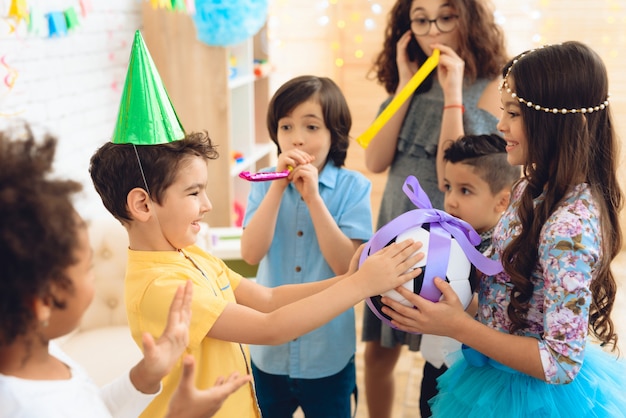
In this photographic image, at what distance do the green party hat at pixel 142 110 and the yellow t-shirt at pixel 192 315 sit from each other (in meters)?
0.22

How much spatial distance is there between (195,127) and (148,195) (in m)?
1.88

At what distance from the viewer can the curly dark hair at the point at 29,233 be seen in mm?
734

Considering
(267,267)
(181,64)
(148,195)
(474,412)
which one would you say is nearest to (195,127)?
(181,64)

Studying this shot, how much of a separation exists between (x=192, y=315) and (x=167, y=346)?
8.0 inches

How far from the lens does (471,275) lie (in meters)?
1.35

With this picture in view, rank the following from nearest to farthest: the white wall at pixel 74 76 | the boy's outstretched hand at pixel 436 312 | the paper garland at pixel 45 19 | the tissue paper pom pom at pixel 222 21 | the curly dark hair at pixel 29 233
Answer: the curly dark hair at pixel 29 233, the boy's outstretched hand at pixel 436 312, the paper garland at pixel 45 19, the white wall at pixel 74 76, the tissue paper pom pom at pixel 222 21

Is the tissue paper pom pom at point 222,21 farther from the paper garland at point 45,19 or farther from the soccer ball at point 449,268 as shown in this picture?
the soccer ball at point 449,268

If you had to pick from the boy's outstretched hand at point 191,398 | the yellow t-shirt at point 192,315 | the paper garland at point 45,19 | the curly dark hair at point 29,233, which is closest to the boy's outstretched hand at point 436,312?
the yellow t-shirt at point 192,315

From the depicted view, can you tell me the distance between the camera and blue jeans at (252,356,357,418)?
1719 mm

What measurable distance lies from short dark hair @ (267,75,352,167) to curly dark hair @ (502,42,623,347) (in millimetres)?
→ 533

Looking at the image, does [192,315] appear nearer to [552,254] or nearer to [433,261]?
[433,261]

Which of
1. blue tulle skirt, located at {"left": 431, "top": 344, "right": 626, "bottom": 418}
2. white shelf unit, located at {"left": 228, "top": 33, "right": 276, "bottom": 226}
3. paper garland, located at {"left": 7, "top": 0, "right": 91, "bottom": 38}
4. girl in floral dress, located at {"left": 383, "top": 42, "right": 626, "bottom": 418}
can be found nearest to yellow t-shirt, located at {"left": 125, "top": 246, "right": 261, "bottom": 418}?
girl in floral dress, located at {"left": 383, "top": 42, "right": 626, "bottom": 418}

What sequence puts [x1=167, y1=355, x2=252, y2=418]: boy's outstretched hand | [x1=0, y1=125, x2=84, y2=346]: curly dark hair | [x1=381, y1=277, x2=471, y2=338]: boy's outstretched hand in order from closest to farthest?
[x1=0, y1=125, x2=84, y2=346]: curly dark hair < [x1=167, y1=355, x2=252, y2=418]: boy's outstretched hand < [x1=381, y1=277, x2=471, y2=338]: boy's outstretched hand

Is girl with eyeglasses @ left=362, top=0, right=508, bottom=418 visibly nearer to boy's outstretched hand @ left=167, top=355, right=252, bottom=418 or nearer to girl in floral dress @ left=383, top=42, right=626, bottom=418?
girl in floral dress @ left=383, top=42, right=626, bottom=418
